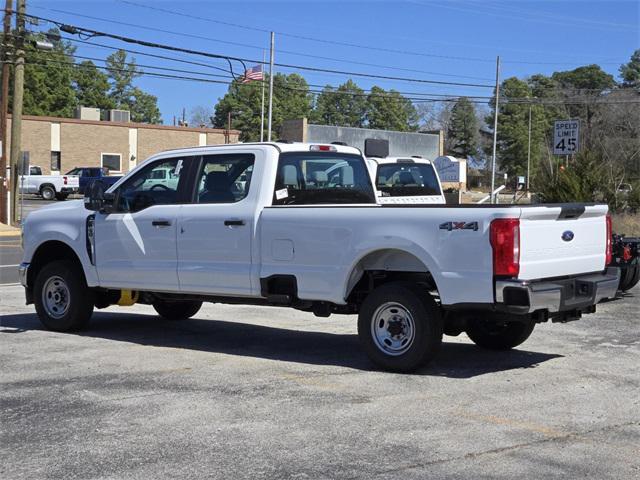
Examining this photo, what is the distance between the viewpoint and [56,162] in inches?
2181

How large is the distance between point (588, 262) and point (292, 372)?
9.33 feet

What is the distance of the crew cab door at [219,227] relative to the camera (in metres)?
8.27

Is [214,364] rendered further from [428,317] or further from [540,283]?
[540,283]

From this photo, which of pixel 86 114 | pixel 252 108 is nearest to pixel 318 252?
pixel 86 114

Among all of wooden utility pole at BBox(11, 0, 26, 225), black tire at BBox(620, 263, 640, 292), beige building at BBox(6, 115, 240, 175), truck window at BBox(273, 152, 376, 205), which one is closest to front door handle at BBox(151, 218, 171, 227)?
truck window at BBox(273, 152, 376, 205)

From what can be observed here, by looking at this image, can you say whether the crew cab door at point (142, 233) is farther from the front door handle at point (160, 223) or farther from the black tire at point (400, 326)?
the black tire at point (400, 326)

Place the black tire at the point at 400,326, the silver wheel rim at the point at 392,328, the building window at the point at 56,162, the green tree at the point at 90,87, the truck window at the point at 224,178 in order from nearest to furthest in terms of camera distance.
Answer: the black tire at the point at 400,326
the silver wheel rim at the point at 392,328
the truck window at the point at 224,178
the building window at the point at 56,162
the green tree at the point at 90,87

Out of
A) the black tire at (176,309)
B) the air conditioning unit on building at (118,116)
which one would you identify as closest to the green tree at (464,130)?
the air conditioning unit on building at (118,116)

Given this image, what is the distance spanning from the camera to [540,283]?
23.3ft

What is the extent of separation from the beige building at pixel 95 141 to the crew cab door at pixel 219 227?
4705 centimetres

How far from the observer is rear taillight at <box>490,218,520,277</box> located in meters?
6.86

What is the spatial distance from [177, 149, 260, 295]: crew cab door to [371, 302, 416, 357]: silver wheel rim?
1.35 m

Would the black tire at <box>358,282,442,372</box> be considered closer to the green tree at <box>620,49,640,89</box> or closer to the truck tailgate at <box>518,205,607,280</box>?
the truck tailgate at <box>518,205,607,280</box>

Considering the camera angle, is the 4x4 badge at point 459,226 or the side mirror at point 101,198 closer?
the 4x4 badge at point 459,226
